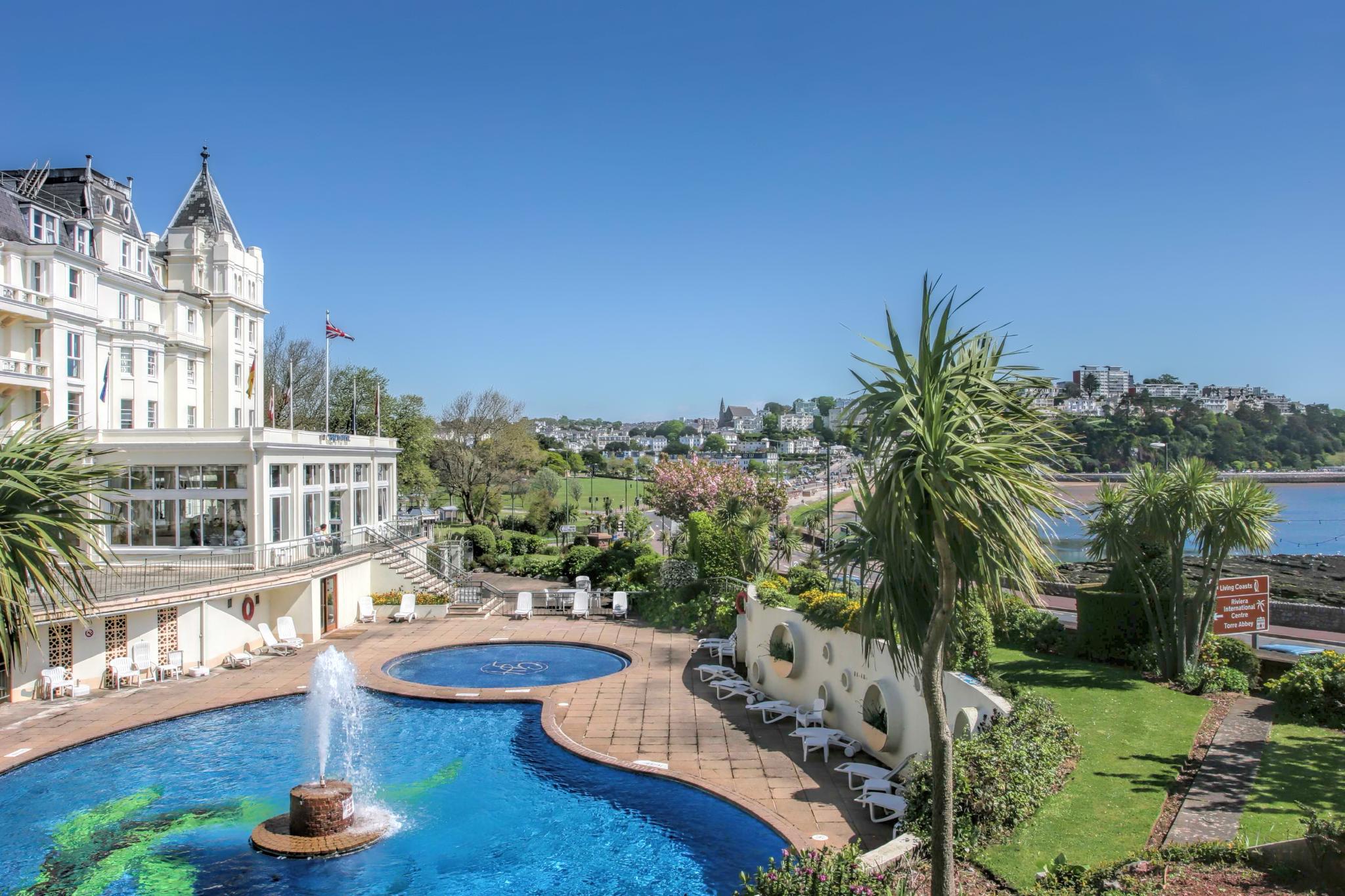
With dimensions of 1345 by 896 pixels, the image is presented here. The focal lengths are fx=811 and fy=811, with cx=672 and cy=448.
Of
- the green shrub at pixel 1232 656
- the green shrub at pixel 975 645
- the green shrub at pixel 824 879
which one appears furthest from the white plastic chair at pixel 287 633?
the green shrub at pixel 1232 656

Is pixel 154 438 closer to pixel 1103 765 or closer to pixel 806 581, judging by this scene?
pixel 806 581

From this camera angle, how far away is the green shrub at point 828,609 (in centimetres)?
1432

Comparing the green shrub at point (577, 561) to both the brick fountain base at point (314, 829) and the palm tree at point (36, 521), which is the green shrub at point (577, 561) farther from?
the brick fountain base at point (314, 829)

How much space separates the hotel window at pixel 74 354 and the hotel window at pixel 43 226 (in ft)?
9.95

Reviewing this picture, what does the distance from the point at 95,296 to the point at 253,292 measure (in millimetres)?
8662

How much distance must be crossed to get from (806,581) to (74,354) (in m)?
23.2

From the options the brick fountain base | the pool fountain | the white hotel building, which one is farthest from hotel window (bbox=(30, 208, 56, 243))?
the brick fountain base

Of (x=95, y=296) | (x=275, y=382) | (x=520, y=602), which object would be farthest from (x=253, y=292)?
(x=520, y=602)

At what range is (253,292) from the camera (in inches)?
1359

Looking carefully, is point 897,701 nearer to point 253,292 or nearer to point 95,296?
point 95,296

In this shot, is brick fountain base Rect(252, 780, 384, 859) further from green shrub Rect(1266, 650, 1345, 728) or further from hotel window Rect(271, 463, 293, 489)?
hotel window Rect(271, 463, 293, 489)

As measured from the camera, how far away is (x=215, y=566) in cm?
2162

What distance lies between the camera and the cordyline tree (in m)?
14.8

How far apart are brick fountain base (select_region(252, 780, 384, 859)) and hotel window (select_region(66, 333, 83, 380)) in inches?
789
